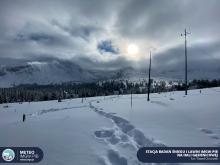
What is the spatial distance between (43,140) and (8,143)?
1585 mm

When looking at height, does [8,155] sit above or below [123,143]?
above

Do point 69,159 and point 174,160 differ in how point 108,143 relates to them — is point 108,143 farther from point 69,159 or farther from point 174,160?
point 174,160

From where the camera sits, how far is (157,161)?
8.47 metres

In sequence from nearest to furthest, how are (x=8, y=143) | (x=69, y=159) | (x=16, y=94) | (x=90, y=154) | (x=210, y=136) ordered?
(x=69, y=159) → (x=90, y=154) → (x=210, y=136) → (x=8, y=143) → (x=16, y=94)

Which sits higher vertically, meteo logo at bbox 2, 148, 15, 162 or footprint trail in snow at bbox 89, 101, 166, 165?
meteo logo at bbox 2, 148, 15, 162

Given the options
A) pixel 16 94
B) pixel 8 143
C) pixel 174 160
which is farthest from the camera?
pixel 16 94

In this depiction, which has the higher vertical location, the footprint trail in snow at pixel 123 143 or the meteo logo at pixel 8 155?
the meteo logo at pixel 8 155

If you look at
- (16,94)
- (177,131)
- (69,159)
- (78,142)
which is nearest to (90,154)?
(69,159)

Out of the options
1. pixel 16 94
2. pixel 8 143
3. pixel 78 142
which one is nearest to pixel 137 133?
pixel 78 142

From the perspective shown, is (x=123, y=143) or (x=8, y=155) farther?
(x=123, y=143)

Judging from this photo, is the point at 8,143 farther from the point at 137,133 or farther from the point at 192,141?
the point at 192,141

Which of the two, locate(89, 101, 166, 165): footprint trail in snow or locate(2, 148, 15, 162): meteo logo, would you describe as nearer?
locate(2, 148, 15, 162): meteo logo

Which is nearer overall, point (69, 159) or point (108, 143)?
point (69, 159)

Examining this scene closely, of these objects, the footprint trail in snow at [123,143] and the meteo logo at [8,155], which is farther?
the footprint trail in snow at [123,143]
